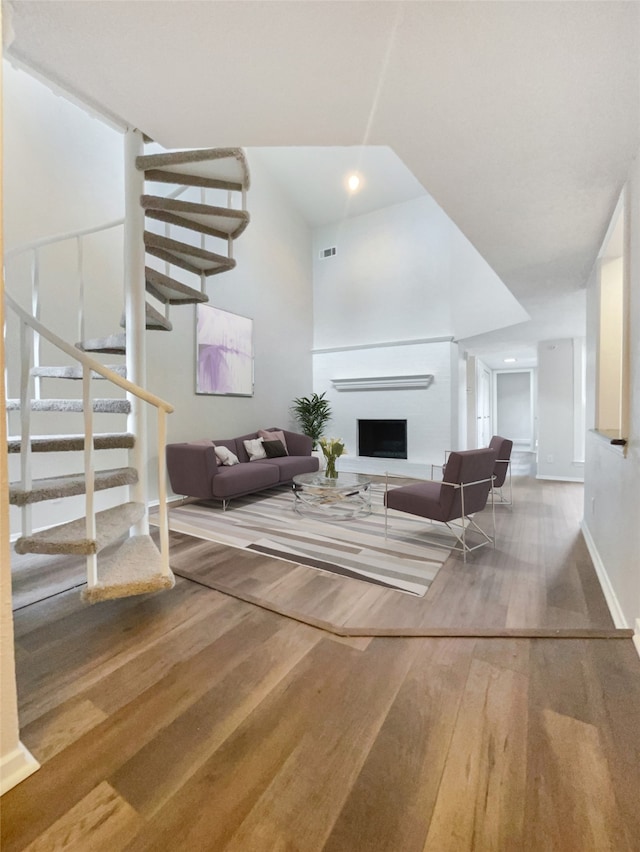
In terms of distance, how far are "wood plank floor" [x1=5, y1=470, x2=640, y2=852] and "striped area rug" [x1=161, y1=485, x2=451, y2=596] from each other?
712 millimetres

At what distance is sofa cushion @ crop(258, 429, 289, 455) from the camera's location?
5.72m

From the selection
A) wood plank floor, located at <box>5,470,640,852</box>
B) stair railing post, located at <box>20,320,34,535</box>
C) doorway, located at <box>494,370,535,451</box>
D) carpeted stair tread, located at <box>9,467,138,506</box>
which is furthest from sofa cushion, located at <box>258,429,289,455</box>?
doorway, located at <box>494,370,535,451</box>

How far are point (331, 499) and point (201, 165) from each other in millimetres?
3598

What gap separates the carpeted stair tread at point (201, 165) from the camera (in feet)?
7.88

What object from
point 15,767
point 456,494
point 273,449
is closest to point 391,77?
point 456,494

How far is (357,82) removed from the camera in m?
1.42

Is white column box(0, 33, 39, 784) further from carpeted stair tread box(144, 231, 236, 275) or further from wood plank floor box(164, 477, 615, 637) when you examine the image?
carpeted stair tread box(144, 231, 236, 275)

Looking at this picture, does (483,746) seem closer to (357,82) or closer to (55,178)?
(357,82)

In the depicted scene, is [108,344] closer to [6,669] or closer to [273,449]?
[6,669]

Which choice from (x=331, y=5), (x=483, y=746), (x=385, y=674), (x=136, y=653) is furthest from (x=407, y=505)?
(x=331, y=5)

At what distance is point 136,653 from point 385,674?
1130 millimetres

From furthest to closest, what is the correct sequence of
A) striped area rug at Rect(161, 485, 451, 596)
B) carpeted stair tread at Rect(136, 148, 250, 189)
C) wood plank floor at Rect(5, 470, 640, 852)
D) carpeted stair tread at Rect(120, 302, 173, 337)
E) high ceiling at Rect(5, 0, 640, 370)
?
1. carpeted stair tread at Rect(120, 302, 173, 337)
2. striped area rug at Rect(161, 485, 451, 596)
3. carpeted stair tread at Rect(136, 148, 250, 189)
4. high ceiling at Rect(5, 0, 640, 370)
5. wood plank floor at Rect(5, 470, 640, 852)

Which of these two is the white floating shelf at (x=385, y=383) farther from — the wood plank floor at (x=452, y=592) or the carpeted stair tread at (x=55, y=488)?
the carpeted stair tread at (x=55, y=488)

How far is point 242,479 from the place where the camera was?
4352mm
